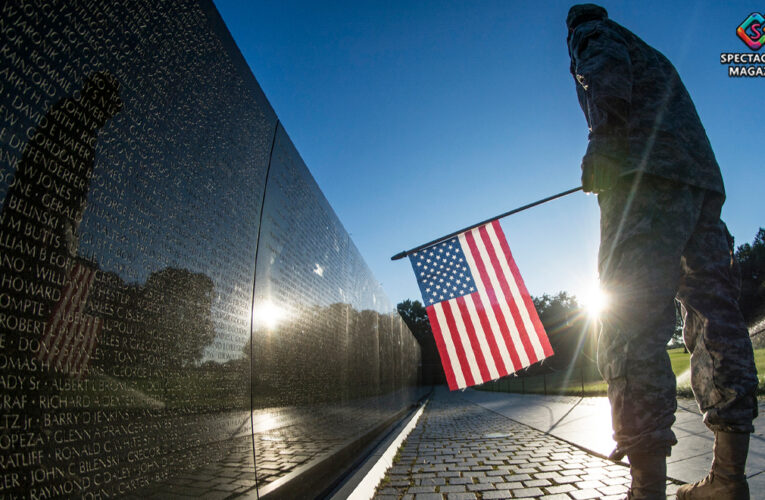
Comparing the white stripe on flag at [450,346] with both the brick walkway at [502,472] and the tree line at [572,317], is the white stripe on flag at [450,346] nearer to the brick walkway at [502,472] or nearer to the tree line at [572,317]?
the brick walkway at [502,472]

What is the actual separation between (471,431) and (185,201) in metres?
5.34

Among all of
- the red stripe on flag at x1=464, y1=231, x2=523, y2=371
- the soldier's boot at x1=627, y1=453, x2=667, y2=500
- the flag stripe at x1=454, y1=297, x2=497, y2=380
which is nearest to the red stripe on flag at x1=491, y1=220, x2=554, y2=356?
the red stripe on flag at x1=464, y1=231, x2=523, y2=371

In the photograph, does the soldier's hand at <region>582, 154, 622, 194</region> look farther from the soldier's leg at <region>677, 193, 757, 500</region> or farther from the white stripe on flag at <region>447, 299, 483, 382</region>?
the white stripe on flag at <region>447, 299, 483, 382</region>

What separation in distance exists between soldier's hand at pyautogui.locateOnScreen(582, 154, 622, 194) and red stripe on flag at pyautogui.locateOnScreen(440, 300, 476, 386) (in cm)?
268

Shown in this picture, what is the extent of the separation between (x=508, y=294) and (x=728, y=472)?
2.83m

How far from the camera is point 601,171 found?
1822 millimetres

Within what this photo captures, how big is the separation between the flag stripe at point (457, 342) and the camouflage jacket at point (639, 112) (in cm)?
274

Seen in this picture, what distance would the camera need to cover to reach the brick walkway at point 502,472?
2.36 meters

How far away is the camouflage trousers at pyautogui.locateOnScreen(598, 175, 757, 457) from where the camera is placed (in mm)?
1524

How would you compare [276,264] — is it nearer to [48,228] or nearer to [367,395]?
[48,228]

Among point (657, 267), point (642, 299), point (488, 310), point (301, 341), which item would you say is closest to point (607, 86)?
point (657, 267)

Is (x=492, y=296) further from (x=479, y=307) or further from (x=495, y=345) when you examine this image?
(x=495, y=345)

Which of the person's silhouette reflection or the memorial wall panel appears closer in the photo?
the person's silhouette reflection

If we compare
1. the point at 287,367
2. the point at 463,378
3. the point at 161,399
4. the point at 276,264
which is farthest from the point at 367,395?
the point at 161,399
